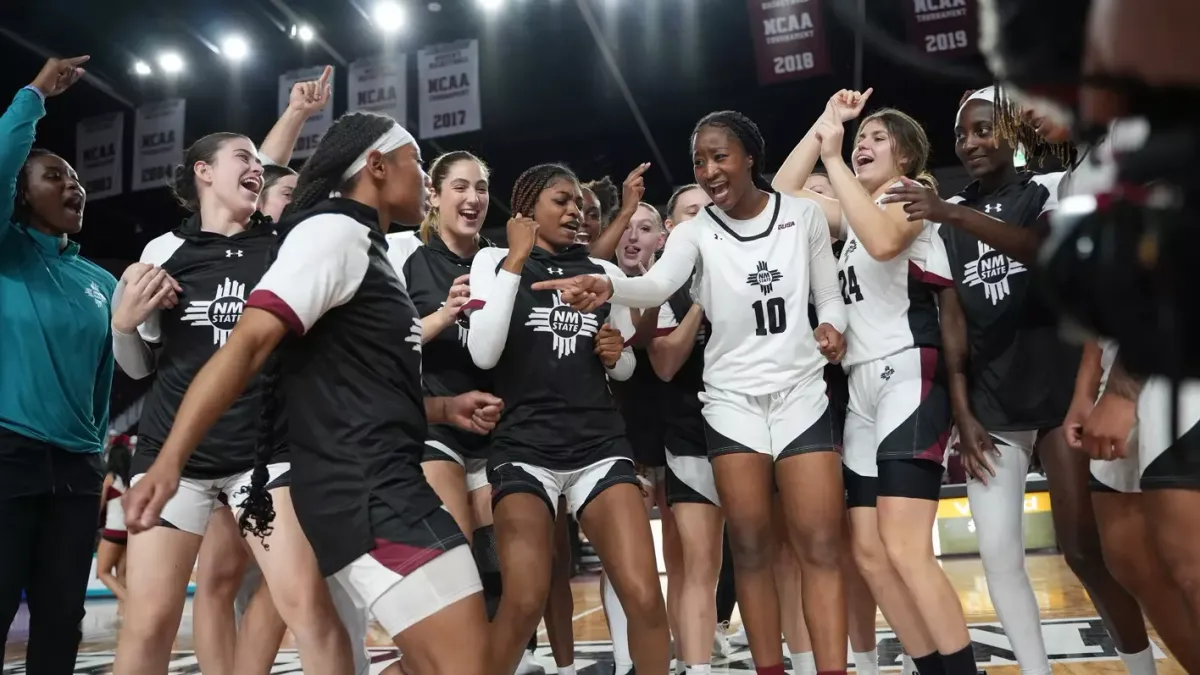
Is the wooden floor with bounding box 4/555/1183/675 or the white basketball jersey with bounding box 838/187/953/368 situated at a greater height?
the white basketball jersey with bounding box 838/187/953/368

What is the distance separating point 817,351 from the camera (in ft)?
10.8

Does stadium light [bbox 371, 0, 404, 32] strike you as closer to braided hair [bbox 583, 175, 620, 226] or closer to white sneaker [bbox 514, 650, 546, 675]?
braided hair [bbox 583, 175, 620, 226]

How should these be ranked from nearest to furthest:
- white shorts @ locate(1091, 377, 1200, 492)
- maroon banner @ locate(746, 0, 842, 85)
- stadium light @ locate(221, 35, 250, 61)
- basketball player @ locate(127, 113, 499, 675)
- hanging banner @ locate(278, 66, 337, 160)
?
basketball player @ locate(127, 113, 499, 675) < white shorts @ locate(1091, 377, 1200, 492) < maroon banner @ locate(746, 0, 842, 85) < hanging banner @ locate(278, 66, 337, 160) < stadium light @ locate(221, 35, 250, 61)

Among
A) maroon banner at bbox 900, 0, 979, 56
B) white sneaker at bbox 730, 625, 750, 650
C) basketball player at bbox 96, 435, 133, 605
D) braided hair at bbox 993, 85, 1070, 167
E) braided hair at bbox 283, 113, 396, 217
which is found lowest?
white sneaker at bbox 730, 625, 750, 650

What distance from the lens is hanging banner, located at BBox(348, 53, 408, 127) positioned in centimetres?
971

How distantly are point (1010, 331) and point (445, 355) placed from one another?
1.92 metres

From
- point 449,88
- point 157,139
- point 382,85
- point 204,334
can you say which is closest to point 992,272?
point 204,334

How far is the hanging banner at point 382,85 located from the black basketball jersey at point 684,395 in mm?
6292

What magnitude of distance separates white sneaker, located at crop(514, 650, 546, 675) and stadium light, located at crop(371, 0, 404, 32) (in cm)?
695

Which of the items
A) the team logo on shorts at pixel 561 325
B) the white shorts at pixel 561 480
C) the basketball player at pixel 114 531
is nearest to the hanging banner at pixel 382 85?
the basketball player at pixel 114 531

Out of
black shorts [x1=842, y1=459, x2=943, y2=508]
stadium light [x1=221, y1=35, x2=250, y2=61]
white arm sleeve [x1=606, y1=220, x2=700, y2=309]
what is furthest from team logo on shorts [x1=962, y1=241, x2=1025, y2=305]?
stadium light [x1=221, y1=35, x2=250, y2=61]

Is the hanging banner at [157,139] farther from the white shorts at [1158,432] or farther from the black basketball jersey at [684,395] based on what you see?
the white shorts at [1158,432]

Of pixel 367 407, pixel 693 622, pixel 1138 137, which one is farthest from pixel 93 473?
pixel 1138 137

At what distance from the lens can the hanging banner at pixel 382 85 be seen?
31.9 feet
